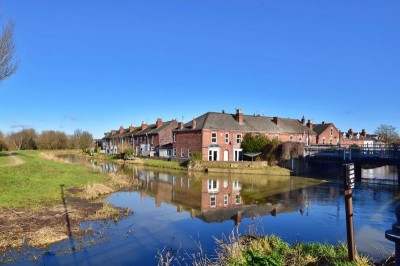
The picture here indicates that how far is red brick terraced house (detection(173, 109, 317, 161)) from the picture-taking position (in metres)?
49.5

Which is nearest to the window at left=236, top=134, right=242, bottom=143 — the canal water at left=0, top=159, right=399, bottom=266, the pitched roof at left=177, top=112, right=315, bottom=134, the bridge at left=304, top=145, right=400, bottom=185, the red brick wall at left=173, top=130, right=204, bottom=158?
the pitched roof at left=177, top=112, right=315, bottom=134

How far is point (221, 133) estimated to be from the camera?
5019 cm

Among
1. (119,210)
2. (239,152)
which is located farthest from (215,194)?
(239,152)

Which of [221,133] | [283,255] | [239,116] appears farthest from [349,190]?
[239,116]

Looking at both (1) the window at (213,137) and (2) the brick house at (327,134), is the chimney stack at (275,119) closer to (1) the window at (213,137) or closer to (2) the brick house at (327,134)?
(2) the brick house at (327,134)

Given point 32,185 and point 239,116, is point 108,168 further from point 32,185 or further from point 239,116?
point 32,185

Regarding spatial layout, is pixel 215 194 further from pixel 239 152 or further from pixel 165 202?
pixel 239 152

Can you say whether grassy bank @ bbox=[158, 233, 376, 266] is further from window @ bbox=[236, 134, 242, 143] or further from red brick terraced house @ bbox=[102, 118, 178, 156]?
red brick terraced house @ bbox=[102, 118, 178, 156]

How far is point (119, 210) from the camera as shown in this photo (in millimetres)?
17656

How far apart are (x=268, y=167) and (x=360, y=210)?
22.1 metres

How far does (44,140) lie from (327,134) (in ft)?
264

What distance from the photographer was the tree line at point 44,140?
100m

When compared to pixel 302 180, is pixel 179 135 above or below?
above

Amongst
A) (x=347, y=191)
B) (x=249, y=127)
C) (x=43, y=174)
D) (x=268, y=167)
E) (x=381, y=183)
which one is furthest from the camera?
Result: (x=249, y=127)
